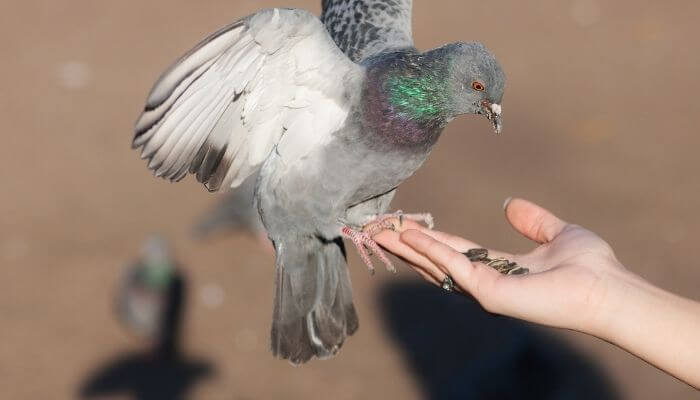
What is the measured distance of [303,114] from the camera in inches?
157

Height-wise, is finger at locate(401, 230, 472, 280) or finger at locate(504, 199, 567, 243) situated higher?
finger at locate(504, 199, 567, 243)

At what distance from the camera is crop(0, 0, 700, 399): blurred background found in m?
6.80

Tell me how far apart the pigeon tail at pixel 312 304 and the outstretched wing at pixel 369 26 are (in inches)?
36.6

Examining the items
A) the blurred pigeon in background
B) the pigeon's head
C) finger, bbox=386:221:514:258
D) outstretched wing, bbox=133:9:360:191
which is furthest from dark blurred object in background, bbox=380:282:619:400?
outstretched wing, bbox=133:9:360:191

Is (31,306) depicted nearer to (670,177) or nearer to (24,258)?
(24,258)

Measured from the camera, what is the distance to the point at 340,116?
159 inches

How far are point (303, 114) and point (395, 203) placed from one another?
12.9ft

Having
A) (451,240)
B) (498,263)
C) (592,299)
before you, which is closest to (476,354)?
(451,240)

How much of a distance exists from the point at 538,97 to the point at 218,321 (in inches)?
152

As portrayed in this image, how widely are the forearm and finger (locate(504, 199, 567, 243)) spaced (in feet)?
2.19

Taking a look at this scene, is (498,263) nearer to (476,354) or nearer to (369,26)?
(369,26)

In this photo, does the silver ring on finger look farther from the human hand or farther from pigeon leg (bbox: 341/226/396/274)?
pigeon leg (bbox: 341/226/396/274)

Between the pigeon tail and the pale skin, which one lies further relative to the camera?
the pigeon tail

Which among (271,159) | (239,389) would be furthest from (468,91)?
(239,389)
